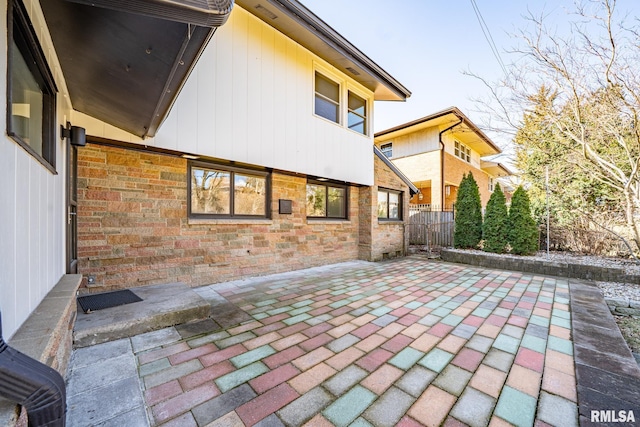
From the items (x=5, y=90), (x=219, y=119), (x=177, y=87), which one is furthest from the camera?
(x=219, y=119)

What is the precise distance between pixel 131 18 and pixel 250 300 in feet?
10.2

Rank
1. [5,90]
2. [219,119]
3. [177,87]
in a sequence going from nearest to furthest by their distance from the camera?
[5,90] → [177,87] → [219,119]

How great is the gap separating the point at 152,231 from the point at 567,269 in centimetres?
781

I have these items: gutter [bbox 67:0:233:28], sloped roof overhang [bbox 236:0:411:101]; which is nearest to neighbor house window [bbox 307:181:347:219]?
sloped roof overhang [bbox 236:0:411:101]

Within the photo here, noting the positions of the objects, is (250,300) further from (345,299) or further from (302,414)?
(302,414)

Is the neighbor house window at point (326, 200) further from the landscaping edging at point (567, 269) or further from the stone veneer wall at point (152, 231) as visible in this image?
the landscaping edging at point (567, 269)

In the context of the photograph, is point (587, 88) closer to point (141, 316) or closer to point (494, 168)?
point (141, 316)

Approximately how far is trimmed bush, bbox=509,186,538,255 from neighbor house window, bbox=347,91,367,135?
179 inches

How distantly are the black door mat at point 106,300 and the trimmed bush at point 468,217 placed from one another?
8.20 m

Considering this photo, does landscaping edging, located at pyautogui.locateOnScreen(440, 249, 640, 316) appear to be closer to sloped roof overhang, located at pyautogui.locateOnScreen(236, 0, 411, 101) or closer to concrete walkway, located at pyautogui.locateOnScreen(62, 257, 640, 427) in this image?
concrete walkway, located at pyautogui.locateOnScreen(62, 257, 640, 427)

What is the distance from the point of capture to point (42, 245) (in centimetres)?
190

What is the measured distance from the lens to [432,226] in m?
9.74

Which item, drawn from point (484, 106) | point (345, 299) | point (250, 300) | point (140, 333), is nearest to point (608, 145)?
point (484, 106)

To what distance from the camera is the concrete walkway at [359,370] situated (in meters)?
1.54
